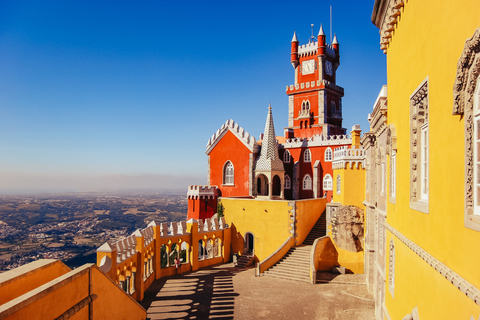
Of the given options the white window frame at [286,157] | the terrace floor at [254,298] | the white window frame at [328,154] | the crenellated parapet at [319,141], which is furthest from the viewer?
the white window frame at [286,157]

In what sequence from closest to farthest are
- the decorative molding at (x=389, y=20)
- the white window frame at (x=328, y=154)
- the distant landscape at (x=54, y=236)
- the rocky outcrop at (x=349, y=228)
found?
the decorative molding at (x=389, y=20) < the rocky outcrop at (x=349, y=228) < the white window frame at (x=328, y=154) < the distant landscape at (x=54, y=236)

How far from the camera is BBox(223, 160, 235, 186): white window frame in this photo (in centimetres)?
3082

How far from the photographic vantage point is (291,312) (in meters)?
14.9

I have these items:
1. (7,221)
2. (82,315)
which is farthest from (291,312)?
(7,221)

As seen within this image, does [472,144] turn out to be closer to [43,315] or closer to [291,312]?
[43,315]

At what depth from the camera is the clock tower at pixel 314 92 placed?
113 feet

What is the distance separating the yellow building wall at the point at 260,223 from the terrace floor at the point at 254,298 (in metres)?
3.30

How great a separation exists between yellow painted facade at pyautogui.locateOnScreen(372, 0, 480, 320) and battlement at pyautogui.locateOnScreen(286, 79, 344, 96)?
26.8m

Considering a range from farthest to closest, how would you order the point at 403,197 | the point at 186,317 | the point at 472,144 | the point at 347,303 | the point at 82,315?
the point at 347,303
the point at 186,317
the point at 82,315
the point at 403,197
the point at 472,144

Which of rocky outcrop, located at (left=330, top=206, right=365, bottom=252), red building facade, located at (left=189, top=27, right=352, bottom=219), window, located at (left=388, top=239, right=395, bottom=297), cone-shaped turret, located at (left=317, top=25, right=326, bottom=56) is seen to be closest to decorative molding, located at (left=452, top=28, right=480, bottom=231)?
window, located at (left=388, top=239, right=395, bottom=297)

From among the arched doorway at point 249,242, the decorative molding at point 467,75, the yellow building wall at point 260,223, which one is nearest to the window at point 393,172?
the decorative molding at point 467,75

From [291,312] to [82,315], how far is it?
9.17 metres

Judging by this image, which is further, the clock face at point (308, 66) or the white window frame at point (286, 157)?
the clock face at point (308, 66)

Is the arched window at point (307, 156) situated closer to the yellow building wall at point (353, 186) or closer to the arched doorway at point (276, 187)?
the arched doorway at point (276, 187)
